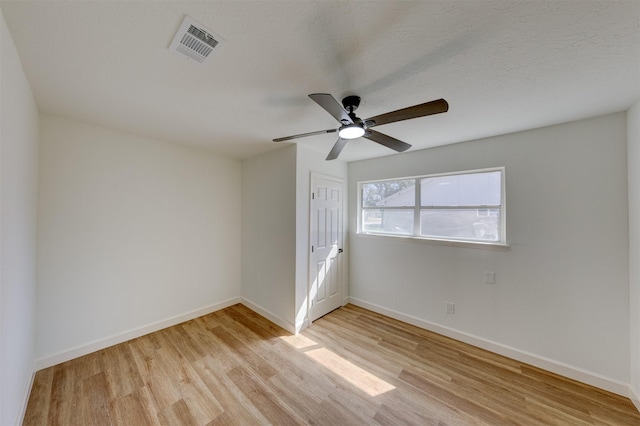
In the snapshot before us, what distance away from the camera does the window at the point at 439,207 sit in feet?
8.45

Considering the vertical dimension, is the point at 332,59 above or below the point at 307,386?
above

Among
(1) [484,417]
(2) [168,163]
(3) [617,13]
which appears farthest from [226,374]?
(3) [617,13]

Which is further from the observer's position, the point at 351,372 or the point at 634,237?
the point at 351,372

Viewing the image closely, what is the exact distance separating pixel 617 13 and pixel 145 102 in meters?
2.99

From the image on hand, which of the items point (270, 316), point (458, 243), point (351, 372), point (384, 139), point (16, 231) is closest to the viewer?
point (16, 231)

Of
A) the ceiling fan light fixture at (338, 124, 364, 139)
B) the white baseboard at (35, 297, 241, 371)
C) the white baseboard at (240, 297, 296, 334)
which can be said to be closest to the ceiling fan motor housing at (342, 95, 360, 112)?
the ceiling fan light fixture at (338, 124, 364, 139)

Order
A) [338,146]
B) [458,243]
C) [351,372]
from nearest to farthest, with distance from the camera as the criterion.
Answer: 1. [338,146]
2. [351,372]
3. [458,243]

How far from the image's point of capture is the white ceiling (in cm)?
102

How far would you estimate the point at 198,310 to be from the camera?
10.4 ft

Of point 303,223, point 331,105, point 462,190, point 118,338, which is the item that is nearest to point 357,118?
point 331,105

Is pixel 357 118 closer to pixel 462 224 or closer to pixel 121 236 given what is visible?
pixel 462 224

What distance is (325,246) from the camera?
3.28 m

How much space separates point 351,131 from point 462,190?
6.38ft

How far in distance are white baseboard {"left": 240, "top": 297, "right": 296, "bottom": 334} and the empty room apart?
62 millimetres
